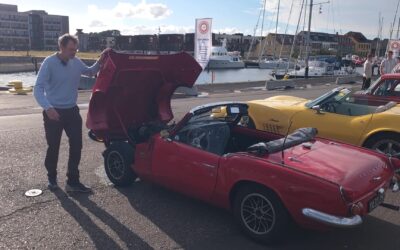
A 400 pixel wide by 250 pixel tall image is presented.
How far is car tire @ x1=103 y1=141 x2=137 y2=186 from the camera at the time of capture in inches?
211

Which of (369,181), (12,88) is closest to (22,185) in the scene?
(369,181)

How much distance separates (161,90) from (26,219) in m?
2.65

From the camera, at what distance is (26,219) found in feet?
14.5

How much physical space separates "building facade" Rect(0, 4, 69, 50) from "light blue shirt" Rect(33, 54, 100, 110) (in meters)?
124

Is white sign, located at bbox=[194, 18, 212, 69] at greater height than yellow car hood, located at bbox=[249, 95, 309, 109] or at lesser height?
greater

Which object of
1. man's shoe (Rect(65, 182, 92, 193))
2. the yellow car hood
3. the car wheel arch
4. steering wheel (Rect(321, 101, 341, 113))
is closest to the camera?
the car wheel arch

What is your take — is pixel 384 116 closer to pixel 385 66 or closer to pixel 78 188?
pixel 78 188

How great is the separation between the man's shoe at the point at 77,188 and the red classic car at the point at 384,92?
5226mm

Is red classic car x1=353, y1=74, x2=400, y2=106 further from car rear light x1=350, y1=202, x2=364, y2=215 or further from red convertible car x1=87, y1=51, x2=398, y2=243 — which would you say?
car rear light x1=350, y1=202, x2=364, y2=215

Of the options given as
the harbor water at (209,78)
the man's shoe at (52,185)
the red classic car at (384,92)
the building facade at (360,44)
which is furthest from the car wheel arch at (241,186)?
the building facade at (360,44)

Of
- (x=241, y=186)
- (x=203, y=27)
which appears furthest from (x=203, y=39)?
(x=241, y=186)

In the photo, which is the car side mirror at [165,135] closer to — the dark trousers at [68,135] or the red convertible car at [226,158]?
the red convertible car at [226,158]

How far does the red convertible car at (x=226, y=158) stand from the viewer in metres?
3.60

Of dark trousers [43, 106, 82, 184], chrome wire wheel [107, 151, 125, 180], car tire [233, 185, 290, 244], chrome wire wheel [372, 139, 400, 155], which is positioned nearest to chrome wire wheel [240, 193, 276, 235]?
car tire [233, 185, 290, 244]
